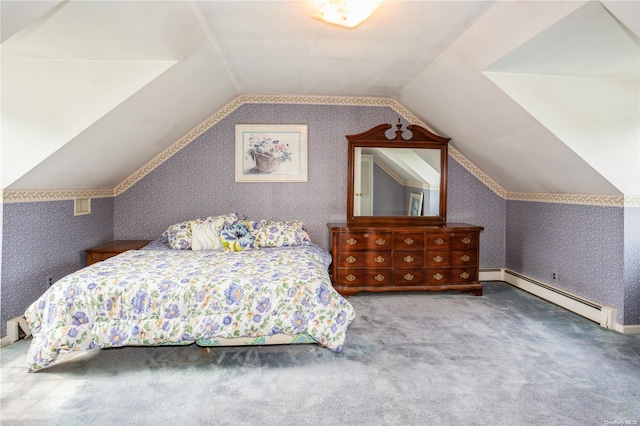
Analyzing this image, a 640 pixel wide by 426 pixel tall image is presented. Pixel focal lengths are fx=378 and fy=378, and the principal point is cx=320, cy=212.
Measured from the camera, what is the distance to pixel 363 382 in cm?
232

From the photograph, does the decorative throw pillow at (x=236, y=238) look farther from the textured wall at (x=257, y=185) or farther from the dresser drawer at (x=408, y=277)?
the dresser drawer at (x=408, y=277)

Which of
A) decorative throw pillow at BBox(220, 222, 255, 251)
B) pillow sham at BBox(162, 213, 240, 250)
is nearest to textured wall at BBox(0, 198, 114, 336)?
pillow sham at BBox(162, 213, 240, 250)

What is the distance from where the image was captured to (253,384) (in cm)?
230

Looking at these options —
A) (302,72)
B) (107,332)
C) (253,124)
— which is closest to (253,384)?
(107,332)

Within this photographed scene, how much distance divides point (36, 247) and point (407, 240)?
3.45 metres

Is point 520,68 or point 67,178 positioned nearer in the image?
point 520,68

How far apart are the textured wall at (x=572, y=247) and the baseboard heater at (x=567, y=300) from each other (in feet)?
0.18

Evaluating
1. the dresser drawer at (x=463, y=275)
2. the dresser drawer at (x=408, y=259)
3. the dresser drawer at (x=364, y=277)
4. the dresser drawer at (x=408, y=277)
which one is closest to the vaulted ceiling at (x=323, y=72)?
the dresser drawer at (x=463, y=275)

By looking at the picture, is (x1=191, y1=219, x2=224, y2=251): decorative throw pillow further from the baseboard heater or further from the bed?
the baseboard heater

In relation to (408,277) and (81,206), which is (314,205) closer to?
(408,277)

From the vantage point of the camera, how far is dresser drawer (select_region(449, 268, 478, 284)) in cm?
424

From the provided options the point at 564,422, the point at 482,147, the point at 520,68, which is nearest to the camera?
the point at 564,422

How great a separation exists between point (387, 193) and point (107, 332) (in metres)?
3.13

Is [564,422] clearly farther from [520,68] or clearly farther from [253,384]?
[520,68]
